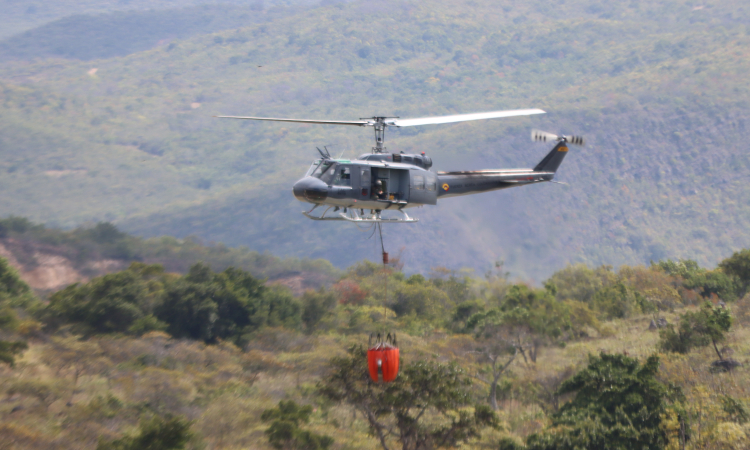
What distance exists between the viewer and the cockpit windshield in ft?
71.9

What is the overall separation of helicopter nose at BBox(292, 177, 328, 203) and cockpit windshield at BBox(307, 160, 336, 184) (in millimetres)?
527

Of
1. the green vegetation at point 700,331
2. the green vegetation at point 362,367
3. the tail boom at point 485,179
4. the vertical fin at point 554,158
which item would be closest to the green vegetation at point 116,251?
the green vegetation at point 362,367

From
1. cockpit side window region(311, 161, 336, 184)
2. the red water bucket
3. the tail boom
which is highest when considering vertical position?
cockpit side window region(311, 161, 336, 184)

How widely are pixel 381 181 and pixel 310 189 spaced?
121 inches

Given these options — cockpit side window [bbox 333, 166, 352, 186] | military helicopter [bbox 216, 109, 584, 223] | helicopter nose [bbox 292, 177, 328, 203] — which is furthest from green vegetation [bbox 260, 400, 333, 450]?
cockpit side window [bbox 333, 166, 352, 186]

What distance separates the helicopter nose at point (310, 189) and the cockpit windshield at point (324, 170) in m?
0.53

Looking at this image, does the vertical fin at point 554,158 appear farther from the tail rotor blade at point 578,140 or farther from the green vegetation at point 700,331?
the green vegetation at point 700,331

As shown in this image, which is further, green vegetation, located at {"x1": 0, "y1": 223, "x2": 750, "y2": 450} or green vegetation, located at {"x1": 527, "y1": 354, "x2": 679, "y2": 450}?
green vegetation, located at {"x1": 0, "y1": 223, "x2": 750, "y2": 450}

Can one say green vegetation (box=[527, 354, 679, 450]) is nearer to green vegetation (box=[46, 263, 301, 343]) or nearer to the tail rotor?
the tail rotor

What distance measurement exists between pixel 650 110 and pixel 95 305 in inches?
7021

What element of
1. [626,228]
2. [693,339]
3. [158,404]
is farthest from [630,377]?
[626,228]

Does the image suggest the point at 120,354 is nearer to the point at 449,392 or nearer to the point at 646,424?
the point at 449,392

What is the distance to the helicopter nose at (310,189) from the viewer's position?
2103 cm

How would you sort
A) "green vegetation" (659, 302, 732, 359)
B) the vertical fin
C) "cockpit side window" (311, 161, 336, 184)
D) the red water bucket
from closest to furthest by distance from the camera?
1. the red water bucket
2. "cockpit side window" (311, 161, 336, 184)
3. the vertical fin
4. "green vegetation" (659, 302, 732, 359)
